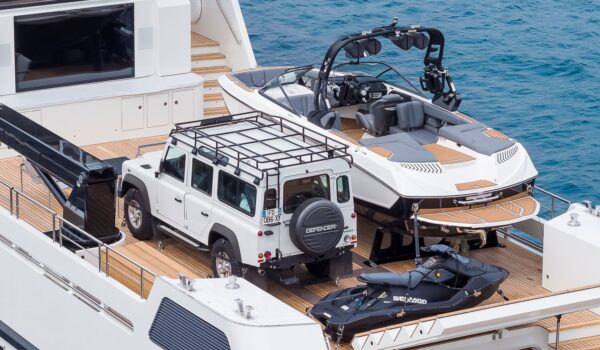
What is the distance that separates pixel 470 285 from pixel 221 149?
2.91 meters

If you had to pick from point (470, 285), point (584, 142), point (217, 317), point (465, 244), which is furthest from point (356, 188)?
point (584, 142)

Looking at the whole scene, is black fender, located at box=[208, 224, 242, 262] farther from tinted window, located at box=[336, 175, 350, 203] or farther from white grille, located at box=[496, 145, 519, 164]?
white grille, located at box=[496, 145, 519, 164]

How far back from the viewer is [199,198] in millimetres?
14289

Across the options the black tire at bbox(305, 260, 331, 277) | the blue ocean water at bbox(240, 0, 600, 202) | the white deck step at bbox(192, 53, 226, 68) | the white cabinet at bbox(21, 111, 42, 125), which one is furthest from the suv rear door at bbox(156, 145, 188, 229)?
the blue ocean water at bbox(240, 0, 600, 202)

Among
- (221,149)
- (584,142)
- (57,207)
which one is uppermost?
(221,149)

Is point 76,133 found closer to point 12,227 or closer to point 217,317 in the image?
point 12,227

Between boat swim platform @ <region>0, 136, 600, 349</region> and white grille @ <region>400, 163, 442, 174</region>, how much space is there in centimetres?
113

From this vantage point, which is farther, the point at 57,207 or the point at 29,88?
the point at 29,88

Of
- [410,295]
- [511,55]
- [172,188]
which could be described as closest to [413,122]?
[172,188]

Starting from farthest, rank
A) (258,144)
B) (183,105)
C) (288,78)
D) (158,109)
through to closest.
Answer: (183,105)
(158,109)
(288,78)
(258,144)

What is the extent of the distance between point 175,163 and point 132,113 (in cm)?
449

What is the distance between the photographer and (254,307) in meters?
12.5

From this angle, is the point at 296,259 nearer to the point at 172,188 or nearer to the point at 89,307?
the point at 172,188

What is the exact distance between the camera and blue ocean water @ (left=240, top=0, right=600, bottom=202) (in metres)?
28.1
